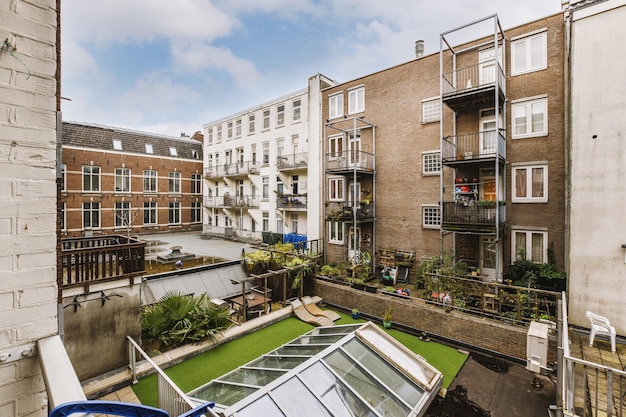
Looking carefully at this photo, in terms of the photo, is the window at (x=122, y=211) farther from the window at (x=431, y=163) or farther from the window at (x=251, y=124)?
the window at (x=431, y=163)

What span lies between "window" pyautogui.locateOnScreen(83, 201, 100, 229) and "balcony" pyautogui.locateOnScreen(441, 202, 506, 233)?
28.6 metres

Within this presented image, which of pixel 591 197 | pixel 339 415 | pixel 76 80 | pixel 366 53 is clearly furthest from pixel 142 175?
pixel 591 197

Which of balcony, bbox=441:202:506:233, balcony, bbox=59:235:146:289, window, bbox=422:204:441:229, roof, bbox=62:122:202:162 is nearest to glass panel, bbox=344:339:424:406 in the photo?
balcony, bbox=59:235:146:289

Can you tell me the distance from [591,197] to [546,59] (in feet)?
22.4

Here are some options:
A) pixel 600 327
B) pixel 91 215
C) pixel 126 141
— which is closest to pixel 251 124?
pixel 126 141

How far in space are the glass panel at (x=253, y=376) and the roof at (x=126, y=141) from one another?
27.1m

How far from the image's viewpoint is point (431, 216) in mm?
13977

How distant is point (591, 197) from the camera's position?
760 cm

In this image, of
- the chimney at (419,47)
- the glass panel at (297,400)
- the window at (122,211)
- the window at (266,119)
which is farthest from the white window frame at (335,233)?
the window at (122,211)

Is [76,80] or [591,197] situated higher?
[76,80]

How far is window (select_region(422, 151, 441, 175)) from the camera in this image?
1386 centimetres

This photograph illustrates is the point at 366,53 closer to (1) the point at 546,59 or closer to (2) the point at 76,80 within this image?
(1) the point at 546,59

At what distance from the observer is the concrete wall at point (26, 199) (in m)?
1.87

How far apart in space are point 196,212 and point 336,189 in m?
20.7
